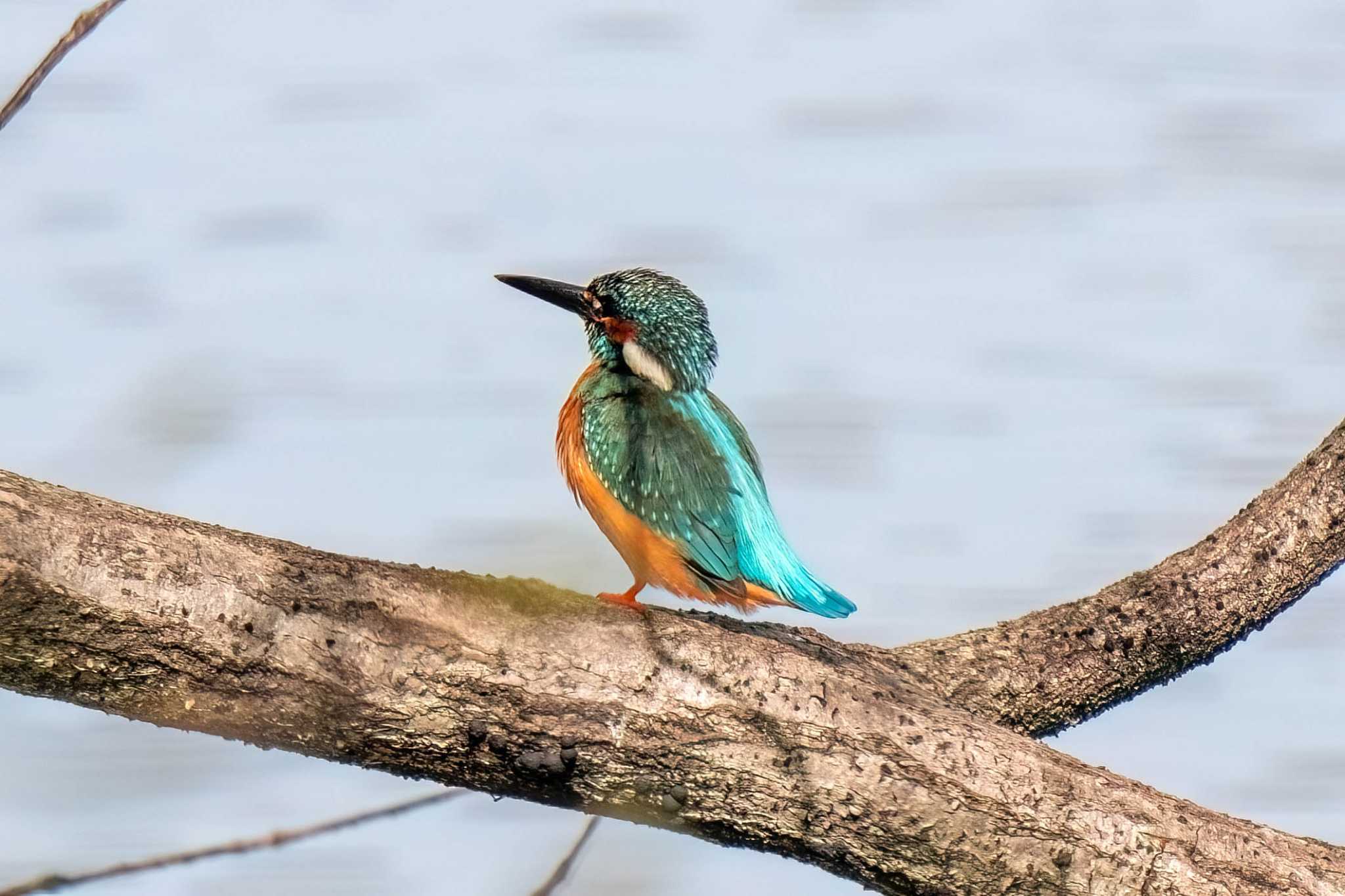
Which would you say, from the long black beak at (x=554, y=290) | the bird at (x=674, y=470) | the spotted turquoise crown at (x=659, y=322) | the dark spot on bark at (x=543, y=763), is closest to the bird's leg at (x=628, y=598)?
the bird at (x=674, y=470)

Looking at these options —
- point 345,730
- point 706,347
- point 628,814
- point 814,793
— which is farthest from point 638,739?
point 706,347

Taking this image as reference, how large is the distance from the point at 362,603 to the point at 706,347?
1453 millimetres

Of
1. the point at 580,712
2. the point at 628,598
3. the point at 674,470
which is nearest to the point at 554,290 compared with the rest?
the point at 674,470

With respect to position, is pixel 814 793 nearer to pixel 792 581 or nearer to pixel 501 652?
pixel 501 652

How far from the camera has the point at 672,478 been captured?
9.44 feet

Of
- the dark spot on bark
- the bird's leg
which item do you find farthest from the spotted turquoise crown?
the dark spot on bark

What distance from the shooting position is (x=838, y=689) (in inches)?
87.8

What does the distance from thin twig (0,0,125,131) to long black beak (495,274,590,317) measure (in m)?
1.70

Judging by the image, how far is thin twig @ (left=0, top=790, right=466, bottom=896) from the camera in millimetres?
1834

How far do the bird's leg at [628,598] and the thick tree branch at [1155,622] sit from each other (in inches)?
22.7

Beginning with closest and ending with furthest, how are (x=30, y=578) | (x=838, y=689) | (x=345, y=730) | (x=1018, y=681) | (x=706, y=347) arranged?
(x=30, y=578)
(x=345, y=730)
(x=838, y=689)
(x=1018, y=681)
(x=706, y=347)

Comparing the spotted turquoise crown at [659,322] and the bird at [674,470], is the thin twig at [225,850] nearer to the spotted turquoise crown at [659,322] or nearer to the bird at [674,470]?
the bird at [674,470]

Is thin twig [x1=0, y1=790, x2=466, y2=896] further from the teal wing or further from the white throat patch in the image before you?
the white throat patch

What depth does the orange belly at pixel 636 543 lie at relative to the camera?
285 cm
